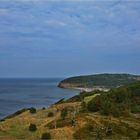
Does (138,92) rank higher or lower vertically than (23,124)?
higher

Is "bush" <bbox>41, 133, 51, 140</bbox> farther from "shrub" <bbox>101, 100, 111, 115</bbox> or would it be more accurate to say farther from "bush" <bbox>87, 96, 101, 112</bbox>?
"bush" <bbox>87, 96, 101, 112</bbox>

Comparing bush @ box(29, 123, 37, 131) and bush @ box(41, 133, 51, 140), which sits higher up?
bush @ box(29, 123, 37, 131)

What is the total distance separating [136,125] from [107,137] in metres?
9.36

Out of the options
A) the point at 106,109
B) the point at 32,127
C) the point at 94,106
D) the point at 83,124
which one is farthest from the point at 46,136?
the point at 94,106

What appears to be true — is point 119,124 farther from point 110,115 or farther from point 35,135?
point 35,135

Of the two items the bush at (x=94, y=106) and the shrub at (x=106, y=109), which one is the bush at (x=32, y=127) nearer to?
the shrub at (x=106, y=109)

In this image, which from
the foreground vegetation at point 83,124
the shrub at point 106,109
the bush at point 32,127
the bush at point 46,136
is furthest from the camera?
the shrub at point 106,109

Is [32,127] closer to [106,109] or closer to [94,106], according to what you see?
[106,109]

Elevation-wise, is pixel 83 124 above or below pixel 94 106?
below

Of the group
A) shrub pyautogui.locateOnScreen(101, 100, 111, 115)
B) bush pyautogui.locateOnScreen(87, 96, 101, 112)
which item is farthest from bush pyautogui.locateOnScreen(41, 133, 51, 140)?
bush pyautogui.locateOnScreen(87, 96, 101, 112)

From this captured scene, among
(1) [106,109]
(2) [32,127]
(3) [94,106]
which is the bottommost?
(2) [32,127]

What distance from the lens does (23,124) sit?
49875 millimetres

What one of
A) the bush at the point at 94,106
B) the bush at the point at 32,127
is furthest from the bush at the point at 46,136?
the bush at the point at 94,106

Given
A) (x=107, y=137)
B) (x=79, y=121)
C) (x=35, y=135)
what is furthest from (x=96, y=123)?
(x=35, y=135)
